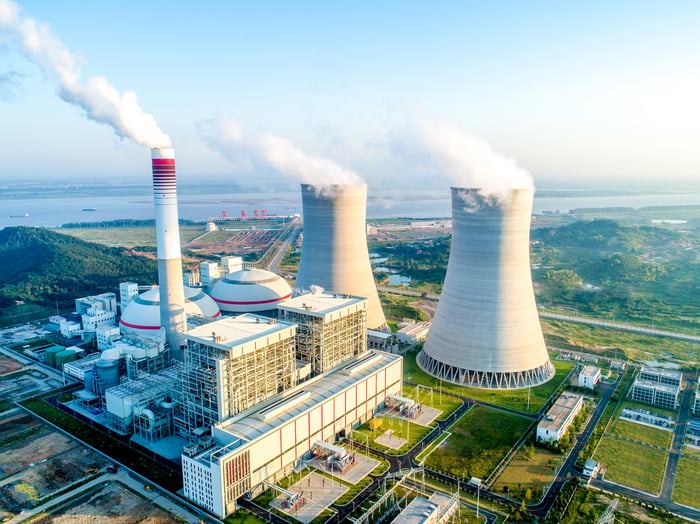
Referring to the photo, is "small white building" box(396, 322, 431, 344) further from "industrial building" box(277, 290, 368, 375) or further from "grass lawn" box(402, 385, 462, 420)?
"industrial building" box(277, 290, 368, 375)

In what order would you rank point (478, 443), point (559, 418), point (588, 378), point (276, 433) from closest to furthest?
point (276, 433), point (478, 443), point (559, 418), point (588, 378)

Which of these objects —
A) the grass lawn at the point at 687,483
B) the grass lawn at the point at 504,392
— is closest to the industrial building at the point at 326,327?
the grass lawn at the point at 504,392

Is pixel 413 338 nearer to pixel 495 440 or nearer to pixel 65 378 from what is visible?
pixel 495 440

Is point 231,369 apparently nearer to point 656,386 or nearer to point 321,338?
point 321,338

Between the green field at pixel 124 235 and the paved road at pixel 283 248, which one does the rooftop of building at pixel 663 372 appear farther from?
the green field at pixel 124 235

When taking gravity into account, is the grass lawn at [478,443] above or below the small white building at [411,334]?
below

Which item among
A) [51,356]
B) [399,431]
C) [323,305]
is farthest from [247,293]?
[399,431]
